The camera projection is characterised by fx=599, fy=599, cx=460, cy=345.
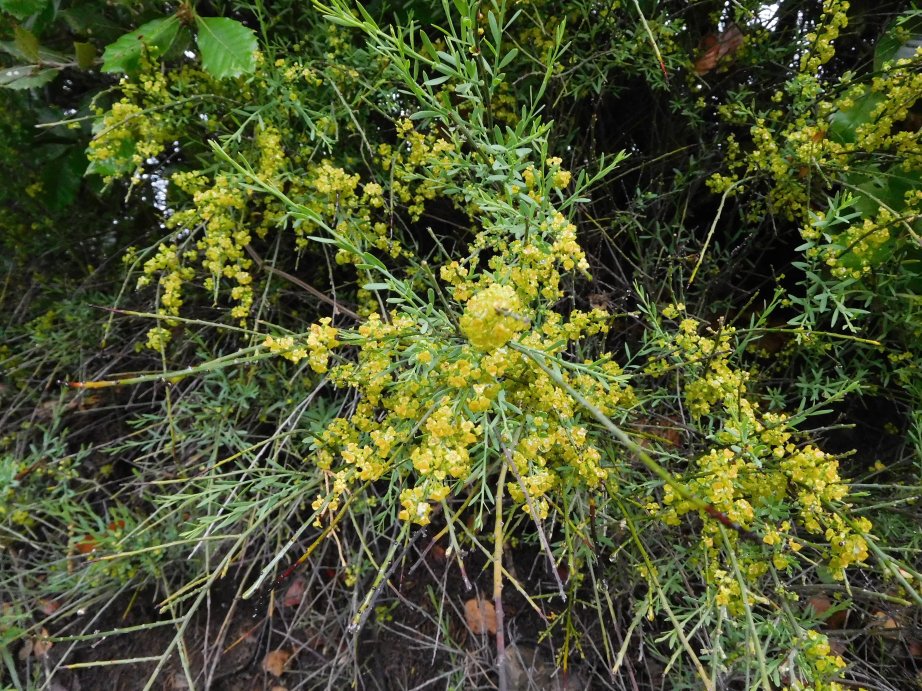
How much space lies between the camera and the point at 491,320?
0.74m

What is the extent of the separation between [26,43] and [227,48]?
1.95ft

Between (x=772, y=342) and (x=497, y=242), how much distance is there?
103cm

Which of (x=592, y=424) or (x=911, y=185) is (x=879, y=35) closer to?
(x=911, y=185)

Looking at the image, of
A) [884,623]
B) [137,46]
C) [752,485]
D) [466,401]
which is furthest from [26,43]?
[884,623]

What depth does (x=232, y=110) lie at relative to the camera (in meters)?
1.36

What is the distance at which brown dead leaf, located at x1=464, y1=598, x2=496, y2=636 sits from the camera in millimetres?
1704

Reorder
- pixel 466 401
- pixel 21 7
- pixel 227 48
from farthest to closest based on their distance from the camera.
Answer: pixel 21 7, pixel 227 48, pixel 466 401

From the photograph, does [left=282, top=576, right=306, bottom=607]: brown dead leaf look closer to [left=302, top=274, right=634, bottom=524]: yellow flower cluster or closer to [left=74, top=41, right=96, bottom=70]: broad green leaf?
[left=302, top=274, right=634, bottom=524]: yellow flower cluster

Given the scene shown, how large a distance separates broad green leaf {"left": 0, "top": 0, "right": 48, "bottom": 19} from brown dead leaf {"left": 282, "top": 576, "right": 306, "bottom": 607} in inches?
63.8

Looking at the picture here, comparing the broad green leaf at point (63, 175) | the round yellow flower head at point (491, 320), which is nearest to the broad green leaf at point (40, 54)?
the broad green leaf at point (63, 175)

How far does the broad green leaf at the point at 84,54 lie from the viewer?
149 centimetres

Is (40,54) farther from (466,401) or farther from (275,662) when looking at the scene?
(275,662)

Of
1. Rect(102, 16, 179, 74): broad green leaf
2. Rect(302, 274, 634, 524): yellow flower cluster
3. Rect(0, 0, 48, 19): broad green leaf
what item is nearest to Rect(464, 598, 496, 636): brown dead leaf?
Result: Rect(302, 274, 634, 524): yellow flower cluster

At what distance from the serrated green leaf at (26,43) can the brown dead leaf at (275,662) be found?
171 cm
